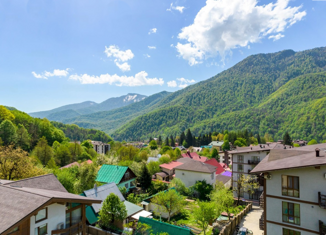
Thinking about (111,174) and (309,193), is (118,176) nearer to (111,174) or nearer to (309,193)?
(111,174)

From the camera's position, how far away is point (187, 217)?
30203 mm

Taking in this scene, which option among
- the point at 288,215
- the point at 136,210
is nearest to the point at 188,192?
the point at 136,210

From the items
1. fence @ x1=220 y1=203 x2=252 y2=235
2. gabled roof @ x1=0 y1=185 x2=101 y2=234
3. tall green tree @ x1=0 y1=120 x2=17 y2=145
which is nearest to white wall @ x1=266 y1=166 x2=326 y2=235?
fence @ x1=220 y1=203 x2=252 y2=235

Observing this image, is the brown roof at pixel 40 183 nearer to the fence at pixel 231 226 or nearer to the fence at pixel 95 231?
the fence at pixel 95 231

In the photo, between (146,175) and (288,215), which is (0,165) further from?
(288,215)

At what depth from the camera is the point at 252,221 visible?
86.0 ft

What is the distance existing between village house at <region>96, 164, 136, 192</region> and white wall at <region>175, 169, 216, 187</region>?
10.6 metres

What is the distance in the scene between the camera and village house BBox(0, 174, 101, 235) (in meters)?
10.4

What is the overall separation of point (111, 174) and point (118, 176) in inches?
78.0

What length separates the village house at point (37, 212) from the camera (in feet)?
34.1

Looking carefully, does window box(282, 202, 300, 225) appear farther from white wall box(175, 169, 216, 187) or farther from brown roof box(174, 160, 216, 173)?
white wall box(175, 169, 216, 187)

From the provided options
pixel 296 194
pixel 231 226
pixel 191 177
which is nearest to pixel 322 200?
pixel 296 194

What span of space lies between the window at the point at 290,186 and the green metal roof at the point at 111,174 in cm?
2807

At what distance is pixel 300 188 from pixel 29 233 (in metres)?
18.9
